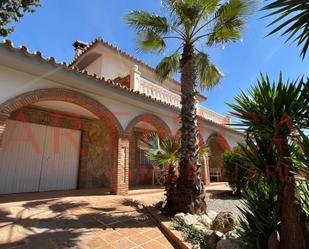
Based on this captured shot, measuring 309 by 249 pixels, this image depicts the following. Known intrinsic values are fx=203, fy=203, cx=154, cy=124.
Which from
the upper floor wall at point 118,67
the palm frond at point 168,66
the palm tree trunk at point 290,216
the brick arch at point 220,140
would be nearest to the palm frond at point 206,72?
the palm frond at point 168,66

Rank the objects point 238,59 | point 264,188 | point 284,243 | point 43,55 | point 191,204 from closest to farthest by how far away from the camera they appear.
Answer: point 284,243, point 264,188, point 191,204, point 43,55, point 238,59

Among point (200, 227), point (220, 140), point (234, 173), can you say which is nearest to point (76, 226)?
point (200, 227)

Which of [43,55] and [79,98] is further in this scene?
[79,98]

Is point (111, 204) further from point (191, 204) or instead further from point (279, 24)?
point (279, 24)

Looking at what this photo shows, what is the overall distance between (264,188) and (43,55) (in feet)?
22.2

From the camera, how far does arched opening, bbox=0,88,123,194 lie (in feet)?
28.4

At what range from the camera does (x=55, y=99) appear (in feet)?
24.1

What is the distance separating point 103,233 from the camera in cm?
447

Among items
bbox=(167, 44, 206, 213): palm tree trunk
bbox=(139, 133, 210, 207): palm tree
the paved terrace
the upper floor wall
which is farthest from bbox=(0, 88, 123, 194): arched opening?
bbox=(167, 44, 206, 213): palm tree trunk

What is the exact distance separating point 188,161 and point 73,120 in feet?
24.4

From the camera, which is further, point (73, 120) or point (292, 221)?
point (73, 120)

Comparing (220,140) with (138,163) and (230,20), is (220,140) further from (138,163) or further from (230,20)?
(230,20)

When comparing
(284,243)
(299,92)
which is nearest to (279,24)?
(299,92)

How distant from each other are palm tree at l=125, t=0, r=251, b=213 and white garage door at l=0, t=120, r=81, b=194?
6360mm
